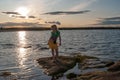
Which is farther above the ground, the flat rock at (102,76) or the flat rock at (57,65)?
the flat rock at (57,65)

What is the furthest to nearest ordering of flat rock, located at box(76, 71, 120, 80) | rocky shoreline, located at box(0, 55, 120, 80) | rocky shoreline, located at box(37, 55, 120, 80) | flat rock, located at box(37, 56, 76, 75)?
flat rock, located at box(37, 56, 76, 75) < rocky shoreline, located at box(0, 55, 120, 80) < rocky shoreline, located at box(37, 55, 120, 80) < flat rock, located at box(76, 71, 120, 80)

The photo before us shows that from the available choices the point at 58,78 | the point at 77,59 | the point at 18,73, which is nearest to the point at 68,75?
the point at 58,78

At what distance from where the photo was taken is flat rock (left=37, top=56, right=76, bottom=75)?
53.3 ft

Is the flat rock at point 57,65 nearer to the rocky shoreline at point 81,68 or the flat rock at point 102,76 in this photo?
the rocky shoreline at point 81,68

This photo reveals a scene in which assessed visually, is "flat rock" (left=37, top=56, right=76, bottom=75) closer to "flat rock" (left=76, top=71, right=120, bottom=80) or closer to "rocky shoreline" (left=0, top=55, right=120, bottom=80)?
"rocky shoreline" (left=0, top=55, right=120, bottom=80)

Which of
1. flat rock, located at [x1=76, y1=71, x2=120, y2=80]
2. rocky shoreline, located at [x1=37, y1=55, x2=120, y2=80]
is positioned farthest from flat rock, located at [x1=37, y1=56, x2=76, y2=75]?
flat rock, located at [x1=76, y1=71, x2=120, y2=80]

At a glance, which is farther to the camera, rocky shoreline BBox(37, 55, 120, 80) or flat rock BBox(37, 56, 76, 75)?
flat rock BBox(37, 56, 76, 75)

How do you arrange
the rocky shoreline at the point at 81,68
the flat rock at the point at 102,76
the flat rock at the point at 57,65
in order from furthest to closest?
the flat rock at the point at 57,65 < the rocky shoreline at the point at 81,68 < the flat rock at the point at 102,76

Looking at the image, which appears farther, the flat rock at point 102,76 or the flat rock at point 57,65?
the flat rock at point 57,65

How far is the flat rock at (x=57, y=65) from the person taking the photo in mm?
16250

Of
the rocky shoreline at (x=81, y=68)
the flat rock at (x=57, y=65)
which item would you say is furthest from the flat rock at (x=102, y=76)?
the flat rock at (x=57, y=65)

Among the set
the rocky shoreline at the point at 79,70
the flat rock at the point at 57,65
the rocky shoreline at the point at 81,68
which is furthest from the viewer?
the flat rock at the point at 57,65

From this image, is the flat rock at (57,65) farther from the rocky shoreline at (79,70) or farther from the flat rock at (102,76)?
the flat rock at (102,76)

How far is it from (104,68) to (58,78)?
3770 millimetres
